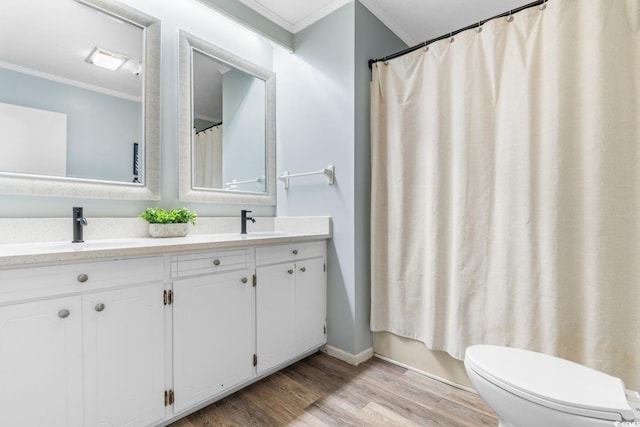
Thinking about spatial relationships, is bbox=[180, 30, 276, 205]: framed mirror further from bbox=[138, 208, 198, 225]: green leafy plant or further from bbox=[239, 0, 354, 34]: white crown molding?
bbox=[239, 0, 354, 34]: white crown molding

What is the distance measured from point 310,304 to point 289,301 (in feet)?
0.69

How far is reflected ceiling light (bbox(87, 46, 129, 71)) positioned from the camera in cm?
166

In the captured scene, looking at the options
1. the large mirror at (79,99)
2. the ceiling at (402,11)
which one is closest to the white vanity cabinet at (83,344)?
the large mirror at (79,99)

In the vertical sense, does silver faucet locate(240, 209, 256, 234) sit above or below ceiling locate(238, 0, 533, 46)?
below

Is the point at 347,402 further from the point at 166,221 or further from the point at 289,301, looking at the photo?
the point at 166,221

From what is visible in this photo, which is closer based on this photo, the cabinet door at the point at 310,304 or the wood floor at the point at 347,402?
the wood floor at the point at 347,402

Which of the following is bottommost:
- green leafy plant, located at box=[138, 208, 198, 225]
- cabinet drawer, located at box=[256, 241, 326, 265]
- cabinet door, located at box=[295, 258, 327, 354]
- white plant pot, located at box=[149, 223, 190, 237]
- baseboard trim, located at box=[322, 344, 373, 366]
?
baseboard trim, located at box=[322, 344, 373, 366]

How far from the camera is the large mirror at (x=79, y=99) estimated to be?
4.69ft

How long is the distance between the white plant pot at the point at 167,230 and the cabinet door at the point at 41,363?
65cm

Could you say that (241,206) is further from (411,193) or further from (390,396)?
(390,396)

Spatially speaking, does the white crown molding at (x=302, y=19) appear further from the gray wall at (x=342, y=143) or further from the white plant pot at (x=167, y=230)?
the white plant pot at (x=167, y=230)

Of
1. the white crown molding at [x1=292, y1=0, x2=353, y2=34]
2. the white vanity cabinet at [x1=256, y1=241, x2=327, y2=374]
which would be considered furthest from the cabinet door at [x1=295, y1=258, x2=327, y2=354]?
the white crown molding at [x1=292, y1=0, x2=353, y2=34]

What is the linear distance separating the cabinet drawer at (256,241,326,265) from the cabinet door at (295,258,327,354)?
5 cm

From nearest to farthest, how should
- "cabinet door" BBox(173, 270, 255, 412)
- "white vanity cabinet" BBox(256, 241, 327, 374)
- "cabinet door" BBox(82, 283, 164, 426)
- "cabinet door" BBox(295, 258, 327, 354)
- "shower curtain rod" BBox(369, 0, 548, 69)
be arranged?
"cabinet door" BBox(82, 283, 164, 426), "cabinet door" BBox(173, 270, 255, 412), "shower curtain rod" BBox(369, 0, 548, 69), "white vanity cabinet" BBox(256, 241, 327, 374), "cabinet door" BBox(295, 258, 327, 354)
